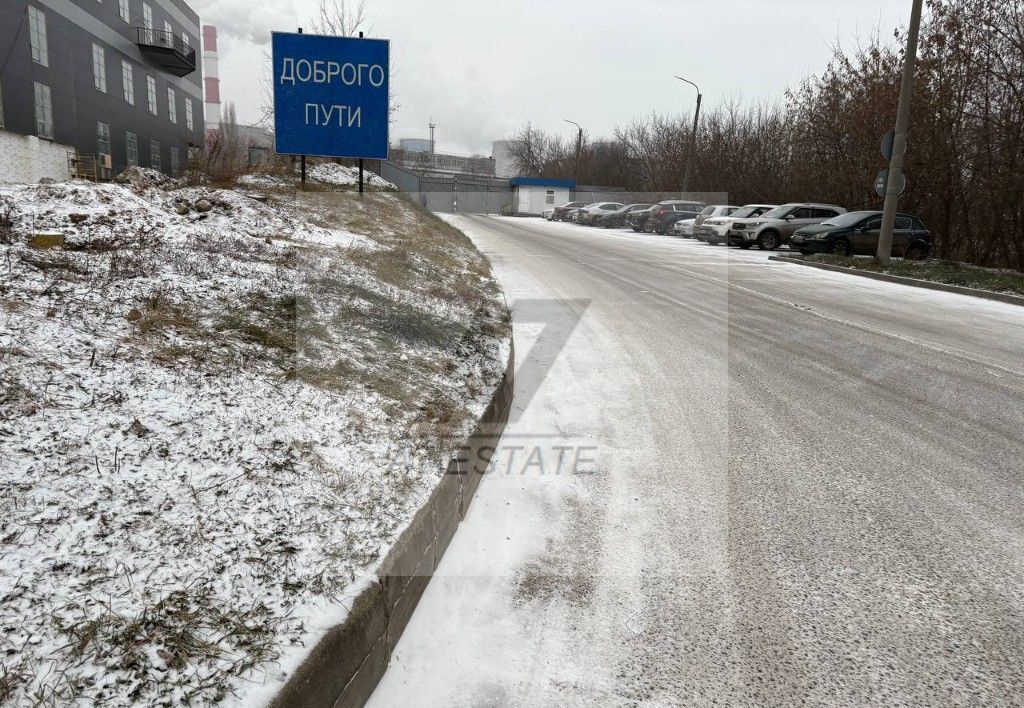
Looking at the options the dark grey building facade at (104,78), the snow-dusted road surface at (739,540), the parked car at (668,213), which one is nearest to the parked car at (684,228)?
the parked car at (668,213)

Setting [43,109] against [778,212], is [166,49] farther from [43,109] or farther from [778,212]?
[778,212]

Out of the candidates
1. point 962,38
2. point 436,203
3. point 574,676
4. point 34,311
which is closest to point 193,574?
point 574,676

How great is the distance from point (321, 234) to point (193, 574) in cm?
787

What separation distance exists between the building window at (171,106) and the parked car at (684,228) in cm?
2865

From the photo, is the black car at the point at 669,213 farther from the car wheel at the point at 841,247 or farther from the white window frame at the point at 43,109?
the white window frame at the point at 43,109

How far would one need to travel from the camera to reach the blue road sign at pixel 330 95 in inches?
406

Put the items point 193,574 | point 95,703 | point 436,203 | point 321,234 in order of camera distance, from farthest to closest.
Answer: point 436,203 → point 321,234 → point 193,574 → point 95,703

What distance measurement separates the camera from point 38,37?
23.0 m

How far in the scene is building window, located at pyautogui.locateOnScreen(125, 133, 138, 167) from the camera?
1207 inches

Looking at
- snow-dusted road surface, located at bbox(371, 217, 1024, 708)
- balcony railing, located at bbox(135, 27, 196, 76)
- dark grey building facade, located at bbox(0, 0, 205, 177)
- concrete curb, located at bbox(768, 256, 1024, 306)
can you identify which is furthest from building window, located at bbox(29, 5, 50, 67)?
concrete curb, located at bbox(768, 256, 1024, 306)

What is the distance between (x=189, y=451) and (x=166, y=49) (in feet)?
123

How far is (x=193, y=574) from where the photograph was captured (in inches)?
90.6

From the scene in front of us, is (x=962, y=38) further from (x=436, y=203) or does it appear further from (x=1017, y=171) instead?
(x=436, y=203)

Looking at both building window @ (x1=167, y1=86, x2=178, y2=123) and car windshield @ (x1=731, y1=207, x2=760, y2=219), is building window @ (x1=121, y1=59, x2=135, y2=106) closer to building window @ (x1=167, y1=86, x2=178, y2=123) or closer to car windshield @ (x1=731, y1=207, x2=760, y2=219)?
building window @ (x1=167, y1=86, x2=178, y2=123)
